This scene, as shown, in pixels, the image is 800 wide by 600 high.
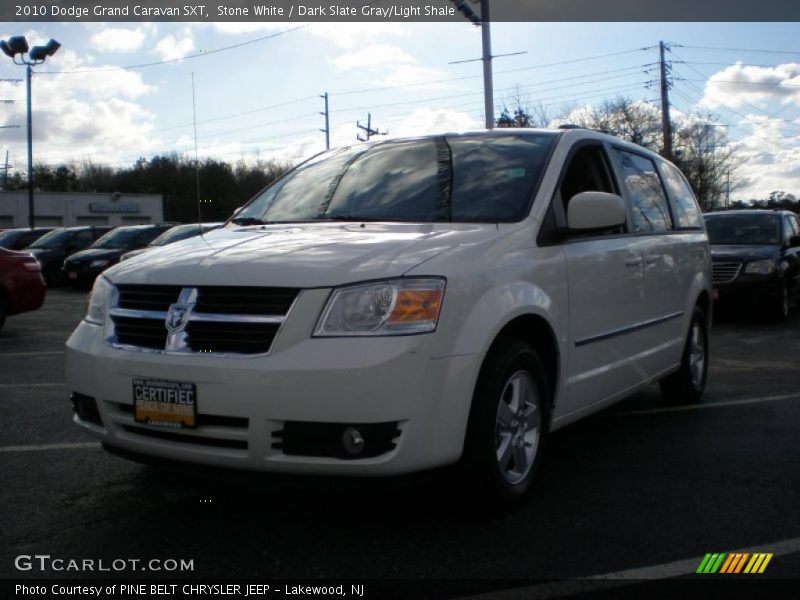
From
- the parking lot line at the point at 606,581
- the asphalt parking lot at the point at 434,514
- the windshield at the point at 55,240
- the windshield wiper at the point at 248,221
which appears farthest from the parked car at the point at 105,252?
the parking lot line at the point at 606,581

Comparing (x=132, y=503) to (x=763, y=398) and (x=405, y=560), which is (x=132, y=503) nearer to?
(x=405, y=560)

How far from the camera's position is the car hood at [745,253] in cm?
1212

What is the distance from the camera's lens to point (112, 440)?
11.8 ft

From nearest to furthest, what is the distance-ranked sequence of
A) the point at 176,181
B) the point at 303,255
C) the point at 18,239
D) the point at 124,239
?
the point at 303,255 < the point at 124,239 < the point at 18,239 < the point at 176,181

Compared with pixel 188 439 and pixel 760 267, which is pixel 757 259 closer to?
pixel 760 267

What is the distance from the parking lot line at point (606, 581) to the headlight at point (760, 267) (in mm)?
9388

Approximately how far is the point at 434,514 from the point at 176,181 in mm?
85399

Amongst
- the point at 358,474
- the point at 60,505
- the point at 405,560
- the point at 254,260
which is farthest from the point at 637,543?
the point at 60,505

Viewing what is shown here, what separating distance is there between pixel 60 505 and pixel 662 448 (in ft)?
10.8

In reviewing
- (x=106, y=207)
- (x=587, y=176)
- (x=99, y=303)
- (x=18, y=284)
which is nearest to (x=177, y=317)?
(x=99, y=303)

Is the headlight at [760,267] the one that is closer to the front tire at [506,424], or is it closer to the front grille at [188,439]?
the front tire at [506,424]

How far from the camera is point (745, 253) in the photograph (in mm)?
12227

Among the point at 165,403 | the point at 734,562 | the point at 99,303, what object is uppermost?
the point at 99,303

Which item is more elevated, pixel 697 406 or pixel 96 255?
pixel 96 255
